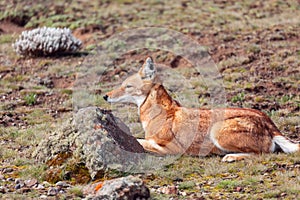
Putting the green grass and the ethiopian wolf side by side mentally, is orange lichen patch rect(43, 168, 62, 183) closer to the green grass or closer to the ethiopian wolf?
the ethiopian wolf

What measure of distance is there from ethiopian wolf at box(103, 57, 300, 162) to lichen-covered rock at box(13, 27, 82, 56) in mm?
6614

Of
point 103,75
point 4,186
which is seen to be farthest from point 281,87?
point 4,186

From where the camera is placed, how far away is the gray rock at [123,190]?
5.69 metres

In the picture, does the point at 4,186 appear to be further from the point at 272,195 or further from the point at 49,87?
the point at 49,87

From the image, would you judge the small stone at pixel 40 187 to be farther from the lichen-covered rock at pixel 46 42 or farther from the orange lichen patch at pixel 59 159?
the lichen-covered rock at pixel 46 42

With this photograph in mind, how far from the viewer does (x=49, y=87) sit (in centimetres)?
1334

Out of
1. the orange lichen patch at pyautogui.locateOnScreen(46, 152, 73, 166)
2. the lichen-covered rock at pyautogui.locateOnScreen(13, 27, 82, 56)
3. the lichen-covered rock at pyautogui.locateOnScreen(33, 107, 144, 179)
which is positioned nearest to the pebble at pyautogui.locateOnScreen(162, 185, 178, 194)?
the lichen-covered rock at pyautogui.locateOnScreen(33, 107, 144, 179)

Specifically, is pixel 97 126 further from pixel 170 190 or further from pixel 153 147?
pixel 170 190

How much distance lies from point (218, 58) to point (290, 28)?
297 cm

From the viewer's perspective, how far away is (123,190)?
18.7 feet

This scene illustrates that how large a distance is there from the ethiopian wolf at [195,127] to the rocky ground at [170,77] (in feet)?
0.92

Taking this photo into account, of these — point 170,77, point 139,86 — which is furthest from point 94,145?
point 170,77

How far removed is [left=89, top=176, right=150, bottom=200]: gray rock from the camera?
569 centimetres

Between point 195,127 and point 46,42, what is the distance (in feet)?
25.9
